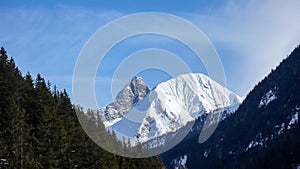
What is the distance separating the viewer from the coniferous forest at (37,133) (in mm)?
38344

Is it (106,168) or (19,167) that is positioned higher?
(106,168)

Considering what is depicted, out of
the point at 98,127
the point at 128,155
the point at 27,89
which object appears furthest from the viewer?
the point at 128,155

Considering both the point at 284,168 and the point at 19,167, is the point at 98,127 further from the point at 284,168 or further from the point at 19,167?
the point at 284,168

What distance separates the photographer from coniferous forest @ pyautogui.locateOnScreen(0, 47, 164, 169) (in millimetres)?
38344

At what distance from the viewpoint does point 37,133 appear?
146ft

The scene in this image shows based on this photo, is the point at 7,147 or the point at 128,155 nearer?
the point at 7,147

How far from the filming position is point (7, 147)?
38000 mm

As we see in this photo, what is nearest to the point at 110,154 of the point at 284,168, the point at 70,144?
the point at 70,144

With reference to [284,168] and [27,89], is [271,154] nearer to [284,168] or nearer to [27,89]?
[284,168]

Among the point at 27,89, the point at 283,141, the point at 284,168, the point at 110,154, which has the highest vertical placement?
the point at 283,141

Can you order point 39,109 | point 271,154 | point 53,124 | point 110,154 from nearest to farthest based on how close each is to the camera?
point 53,124 → point 39,109 → point 110,154 → point 271,154

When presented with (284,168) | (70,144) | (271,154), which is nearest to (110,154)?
(70,144)

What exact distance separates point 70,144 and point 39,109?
5.06 meters

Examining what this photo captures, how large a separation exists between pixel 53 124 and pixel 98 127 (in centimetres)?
2736
